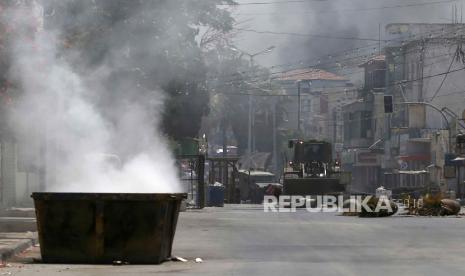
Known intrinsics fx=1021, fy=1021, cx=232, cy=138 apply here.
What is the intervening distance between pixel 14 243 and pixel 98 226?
3278mm

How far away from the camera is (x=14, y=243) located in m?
15.7

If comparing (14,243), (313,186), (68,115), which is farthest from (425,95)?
(14,243)

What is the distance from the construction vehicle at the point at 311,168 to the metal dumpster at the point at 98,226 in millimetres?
30493

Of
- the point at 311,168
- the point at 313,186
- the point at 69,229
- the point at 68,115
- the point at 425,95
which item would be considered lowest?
the point at 313,186

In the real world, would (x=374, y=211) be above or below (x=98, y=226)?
below

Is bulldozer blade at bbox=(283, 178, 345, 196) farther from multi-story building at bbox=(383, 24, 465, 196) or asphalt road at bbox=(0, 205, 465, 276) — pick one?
multi-story building at bbox=(383, 24, 465, 196)

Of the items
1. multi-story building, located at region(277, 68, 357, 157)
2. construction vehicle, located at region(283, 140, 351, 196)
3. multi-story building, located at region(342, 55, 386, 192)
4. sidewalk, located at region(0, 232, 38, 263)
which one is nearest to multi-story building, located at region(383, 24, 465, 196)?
multi-story building, located at region(342, 55, 386, 192)

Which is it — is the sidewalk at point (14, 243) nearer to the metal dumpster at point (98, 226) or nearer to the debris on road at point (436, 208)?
the metal dumpster at point (98, 226)

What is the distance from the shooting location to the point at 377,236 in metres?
19.7

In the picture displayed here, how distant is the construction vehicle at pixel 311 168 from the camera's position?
43.7 m

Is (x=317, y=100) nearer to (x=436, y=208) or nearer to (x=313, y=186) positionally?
(x=313, y=186)

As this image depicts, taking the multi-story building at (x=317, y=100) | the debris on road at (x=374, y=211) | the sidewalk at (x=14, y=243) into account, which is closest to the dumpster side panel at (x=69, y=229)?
the sidewalk at (x=14, y=243)

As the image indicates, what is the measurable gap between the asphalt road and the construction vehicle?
742 inches

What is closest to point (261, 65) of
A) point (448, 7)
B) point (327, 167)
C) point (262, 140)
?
point (448, 7)
